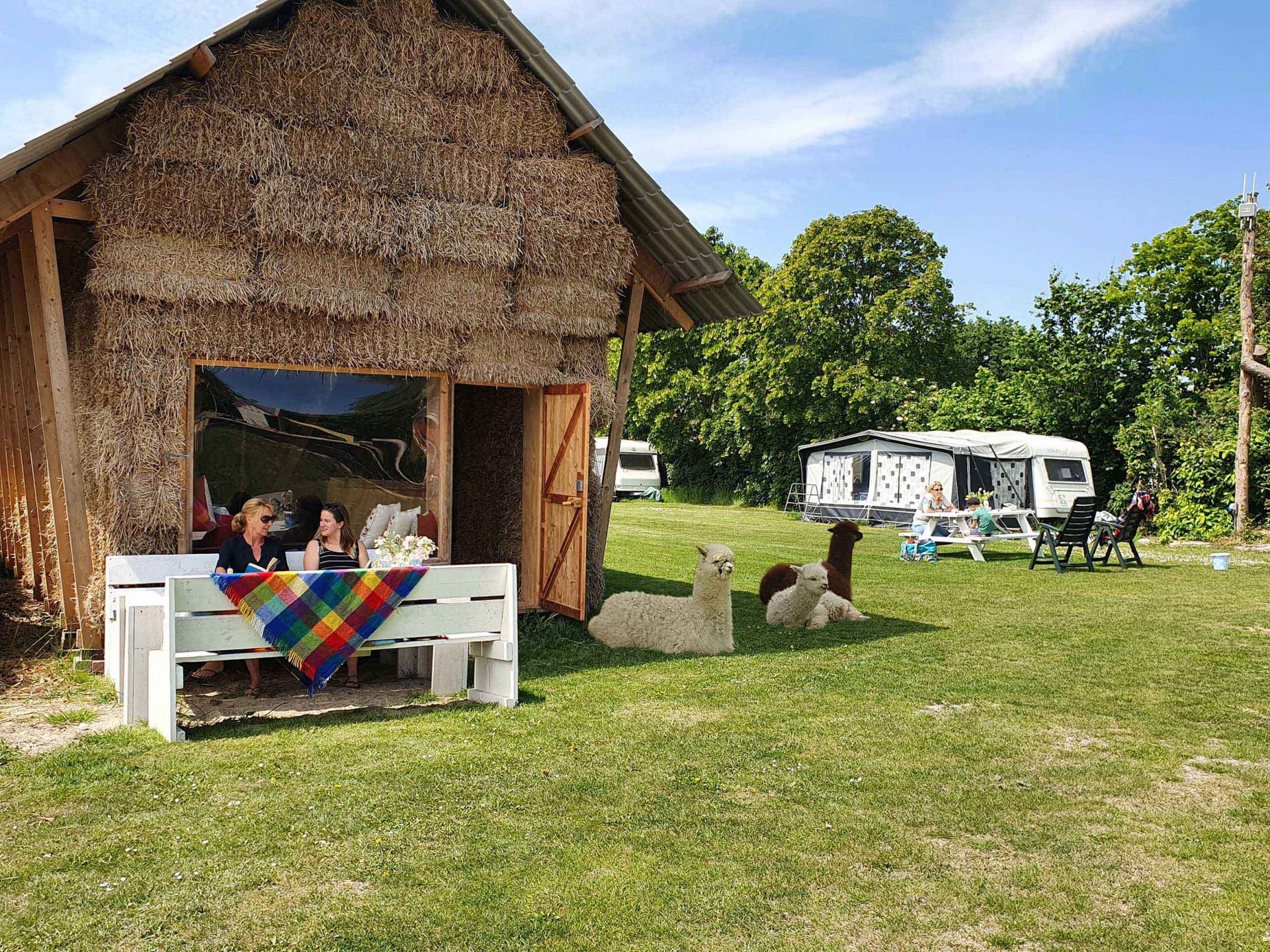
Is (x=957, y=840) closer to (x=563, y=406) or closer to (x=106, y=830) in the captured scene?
(x=106, y=830)

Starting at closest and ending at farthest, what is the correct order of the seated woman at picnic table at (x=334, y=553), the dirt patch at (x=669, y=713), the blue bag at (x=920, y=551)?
the dirt patch at (x=669, y=713)
the seated woman at picnic table at (x=334, y=553)
the blue bag at (x=920, y=551)

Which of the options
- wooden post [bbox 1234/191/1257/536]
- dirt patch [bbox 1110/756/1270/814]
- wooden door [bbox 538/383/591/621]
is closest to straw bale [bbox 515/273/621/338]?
wooden door [bbox 538/383/591/621]

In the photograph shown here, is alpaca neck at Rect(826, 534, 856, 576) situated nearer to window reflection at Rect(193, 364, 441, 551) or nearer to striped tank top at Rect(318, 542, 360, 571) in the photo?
window reflection at Rect(193, 364, 441, 551)

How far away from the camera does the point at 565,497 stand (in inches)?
380

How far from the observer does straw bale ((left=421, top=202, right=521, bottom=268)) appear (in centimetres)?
888

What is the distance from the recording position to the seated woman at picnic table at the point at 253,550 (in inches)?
286

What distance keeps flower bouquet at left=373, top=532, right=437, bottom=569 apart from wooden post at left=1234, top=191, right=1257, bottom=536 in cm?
1908

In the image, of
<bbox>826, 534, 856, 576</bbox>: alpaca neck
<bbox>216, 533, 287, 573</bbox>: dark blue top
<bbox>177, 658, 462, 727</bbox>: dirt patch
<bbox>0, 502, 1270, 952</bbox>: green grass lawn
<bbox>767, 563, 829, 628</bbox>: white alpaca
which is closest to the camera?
<bbox>0, 502, 1270, 952</bbox>: green grass lawn

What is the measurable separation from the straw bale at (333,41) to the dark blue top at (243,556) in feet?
12.6

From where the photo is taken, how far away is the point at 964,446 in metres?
24.2

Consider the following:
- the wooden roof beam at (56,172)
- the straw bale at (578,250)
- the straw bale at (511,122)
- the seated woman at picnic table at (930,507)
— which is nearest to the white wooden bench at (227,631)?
the wooden roof beam at (56,172)

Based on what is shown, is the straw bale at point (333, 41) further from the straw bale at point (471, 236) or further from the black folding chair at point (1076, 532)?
the black folding chair at point (1076, 532)

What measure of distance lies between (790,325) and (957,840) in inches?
1303

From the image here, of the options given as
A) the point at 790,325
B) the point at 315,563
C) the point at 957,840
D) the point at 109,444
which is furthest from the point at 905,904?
the point at 790,325
